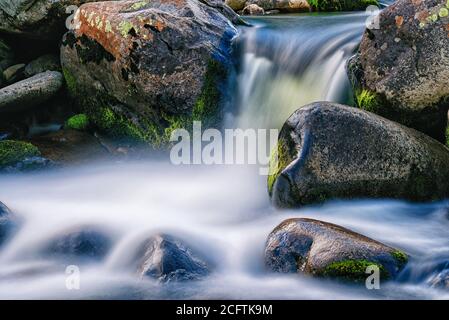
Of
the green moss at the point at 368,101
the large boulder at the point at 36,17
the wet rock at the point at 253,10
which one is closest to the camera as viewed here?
the green moss at the point at 368,101

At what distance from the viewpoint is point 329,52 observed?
9992mm

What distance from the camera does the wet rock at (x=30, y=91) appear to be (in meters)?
10.7

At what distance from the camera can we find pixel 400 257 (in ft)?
18.7

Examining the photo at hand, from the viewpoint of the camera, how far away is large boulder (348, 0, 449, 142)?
7.95m

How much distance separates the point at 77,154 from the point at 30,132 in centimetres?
165

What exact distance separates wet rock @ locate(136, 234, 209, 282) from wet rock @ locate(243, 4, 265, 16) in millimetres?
10990

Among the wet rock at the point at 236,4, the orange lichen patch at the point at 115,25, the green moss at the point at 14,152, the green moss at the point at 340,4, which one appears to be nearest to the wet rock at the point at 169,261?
the green moss at the point at 14,152

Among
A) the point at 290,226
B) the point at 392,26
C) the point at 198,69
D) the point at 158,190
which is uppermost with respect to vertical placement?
the point at 392,26

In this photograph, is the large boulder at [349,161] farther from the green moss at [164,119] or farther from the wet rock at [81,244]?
the green moss at [164,119]

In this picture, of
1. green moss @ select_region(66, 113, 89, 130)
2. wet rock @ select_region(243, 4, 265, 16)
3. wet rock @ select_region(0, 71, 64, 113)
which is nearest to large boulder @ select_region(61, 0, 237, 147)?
green moss @ select_region(66, 113, 89, 130)

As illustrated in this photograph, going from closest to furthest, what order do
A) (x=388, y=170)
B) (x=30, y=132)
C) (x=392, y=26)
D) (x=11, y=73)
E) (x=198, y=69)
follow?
(x=388, y=170) → (x=392, y=26) → (x=198, y=69) → (x=30, y=132) → (x=11, y=73)

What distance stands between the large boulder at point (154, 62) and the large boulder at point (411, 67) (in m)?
2.50

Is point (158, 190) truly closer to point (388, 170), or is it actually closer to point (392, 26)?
point (388, 170)

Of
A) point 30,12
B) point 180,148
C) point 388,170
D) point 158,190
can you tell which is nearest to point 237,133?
point 180,148
